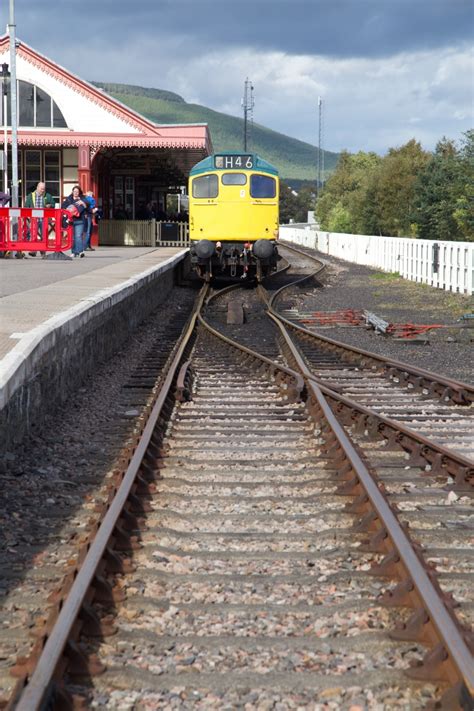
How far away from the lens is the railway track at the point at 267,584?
3.32m

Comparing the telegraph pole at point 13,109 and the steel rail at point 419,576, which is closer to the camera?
the steel rail at point 419,576

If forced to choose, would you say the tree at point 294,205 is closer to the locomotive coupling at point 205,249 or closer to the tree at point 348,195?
the tree at point 348,195

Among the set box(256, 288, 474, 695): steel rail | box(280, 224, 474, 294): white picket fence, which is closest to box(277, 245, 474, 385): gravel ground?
box(280, 224, 474, 294): white picket fence

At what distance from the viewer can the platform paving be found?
9555 millimetres

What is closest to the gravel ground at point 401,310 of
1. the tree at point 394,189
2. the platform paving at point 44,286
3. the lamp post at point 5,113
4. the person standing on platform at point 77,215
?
the platform paving at point 44,286

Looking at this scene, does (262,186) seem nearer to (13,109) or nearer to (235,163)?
(235,163)

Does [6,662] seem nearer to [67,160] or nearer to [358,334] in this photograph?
[358,334]

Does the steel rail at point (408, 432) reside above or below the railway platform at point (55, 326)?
below

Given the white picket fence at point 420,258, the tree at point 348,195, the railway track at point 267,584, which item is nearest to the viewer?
the railway track at point 267,584

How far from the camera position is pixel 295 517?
5387 mm

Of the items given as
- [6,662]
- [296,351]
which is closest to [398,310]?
[296,351]

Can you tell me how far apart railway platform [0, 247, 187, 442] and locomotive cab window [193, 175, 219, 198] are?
14.8 ft

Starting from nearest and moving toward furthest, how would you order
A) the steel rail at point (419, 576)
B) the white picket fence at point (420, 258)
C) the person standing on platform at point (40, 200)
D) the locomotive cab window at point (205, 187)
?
the steel rail at point (419, 576)
the white picket fence at point (420, 258)
the person standing on platform at point (40, 200)
the locomotive cab window at point (205, 187)

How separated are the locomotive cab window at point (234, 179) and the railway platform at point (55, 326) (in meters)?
4.66
